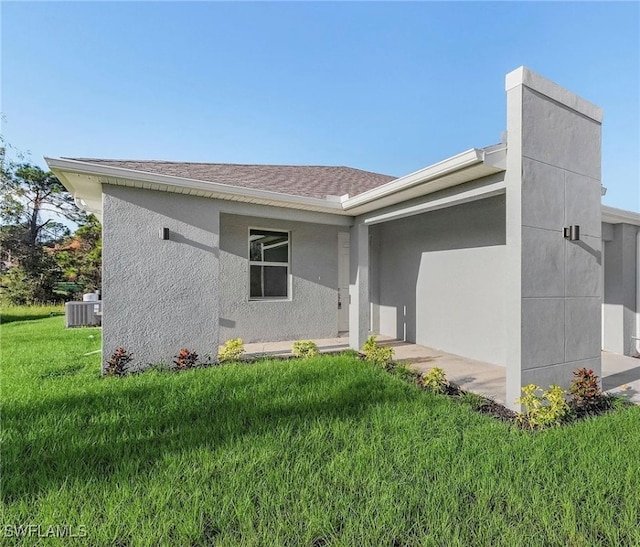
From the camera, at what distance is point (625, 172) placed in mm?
10688

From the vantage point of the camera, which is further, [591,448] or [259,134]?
[259,134]

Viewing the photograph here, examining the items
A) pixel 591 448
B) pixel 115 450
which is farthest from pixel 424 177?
pixel 115 450

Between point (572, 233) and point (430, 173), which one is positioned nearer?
point (572, 233)

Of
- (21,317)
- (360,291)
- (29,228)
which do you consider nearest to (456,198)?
(360,291)

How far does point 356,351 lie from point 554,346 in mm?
4212

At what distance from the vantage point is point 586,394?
4668 mm

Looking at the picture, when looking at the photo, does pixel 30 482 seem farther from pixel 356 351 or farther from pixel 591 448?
pixel 356 351

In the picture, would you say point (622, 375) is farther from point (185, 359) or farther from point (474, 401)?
point (185, 359)

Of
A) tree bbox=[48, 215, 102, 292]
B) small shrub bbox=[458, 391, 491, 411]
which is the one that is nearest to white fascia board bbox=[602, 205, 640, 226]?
small shrub bbox=[458, 391, 491, 411]

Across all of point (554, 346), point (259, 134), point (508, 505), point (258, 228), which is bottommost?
point (508, 505)

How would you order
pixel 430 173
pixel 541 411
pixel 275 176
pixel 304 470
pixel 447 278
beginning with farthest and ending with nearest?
pixel 275 176 → pixel 447 278 → pixel 430 173 → pixel 541 411 → pixel 304 470

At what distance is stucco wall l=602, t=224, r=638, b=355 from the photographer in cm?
816

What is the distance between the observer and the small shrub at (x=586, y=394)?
4.65 m

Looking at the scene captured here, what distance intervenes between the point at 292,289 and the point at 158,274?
4046mm
